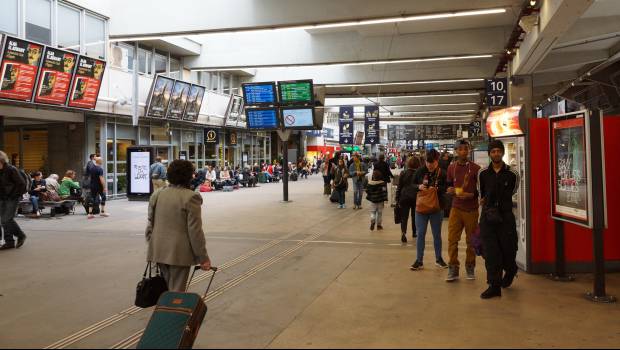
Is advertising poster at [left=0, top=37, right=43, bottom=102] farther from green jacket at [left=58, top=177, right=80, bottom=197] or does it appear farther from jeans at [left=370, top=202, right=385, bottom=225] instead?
jeans at [left=370, top=202, right=385, bottom=225]

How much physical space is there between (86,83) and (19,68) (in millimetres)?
2467

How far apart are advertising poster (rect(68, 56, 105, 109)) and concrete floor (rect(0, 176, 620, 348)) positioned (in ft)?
26.3

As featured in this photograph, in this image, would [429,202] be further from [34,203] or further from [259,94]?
[259,94]

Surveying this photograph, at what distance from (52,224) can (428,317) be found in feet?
33.6

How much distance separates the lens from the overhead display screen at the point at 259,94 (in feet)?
54.0

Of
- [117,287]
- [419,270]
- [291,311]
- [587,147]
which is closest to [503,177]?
[587,147]

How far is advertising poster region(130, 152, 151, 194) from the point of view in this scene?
1575 cm

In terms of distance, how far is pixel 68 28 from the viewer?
16.3 meters

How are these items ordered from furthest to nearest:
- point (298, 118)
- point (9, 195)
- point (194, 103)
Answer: point (194, 103) → point (298, 118) → point (9, 195)

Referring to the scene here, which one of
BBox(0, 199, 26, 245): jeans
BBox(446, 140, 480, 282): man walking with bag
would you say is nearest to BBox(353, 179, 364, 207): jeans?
BBox(446, 140, 480, 282): man walking with bag

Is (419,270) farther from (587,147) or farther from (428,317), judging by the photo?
(587,147)

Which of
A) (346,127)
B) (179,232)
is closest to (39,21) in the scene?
(179,232)

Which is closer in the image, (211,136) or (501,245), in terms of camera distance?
(501,245)

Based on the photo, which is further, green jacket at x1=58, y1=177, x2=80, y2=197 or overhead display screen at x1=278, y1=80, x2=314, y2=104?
overhead display screen at x1=278, y1=80, x2=314, y2=104
